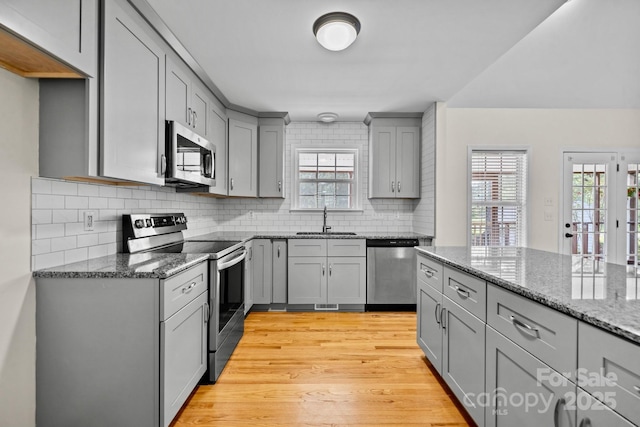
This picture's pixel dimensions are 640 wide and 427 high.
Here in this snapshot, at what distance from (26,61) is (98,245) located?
1.08 metres

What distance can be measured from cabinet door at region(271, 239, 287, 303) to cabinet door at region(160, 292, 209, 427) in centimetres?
165

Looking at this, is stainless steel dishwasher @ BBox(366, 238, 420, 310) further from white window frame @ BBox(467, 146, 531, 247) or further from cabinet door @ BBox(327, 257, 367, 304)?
white window frame @ BBox(467, 146, 531, 247)

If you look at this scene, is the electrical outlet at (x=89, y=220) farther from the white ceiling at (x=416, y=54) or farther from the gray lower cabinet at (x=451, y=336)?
the gray lower cabinet at (x=451, y=336)

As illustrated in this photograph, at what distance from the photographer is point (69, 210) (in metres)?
1.78

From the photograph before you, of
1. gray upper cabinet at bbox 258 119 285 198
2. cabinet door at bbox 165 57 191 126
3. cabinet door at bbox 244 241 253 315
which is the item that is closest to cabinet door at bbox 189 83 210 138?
cabinet door at bbox 165 57 191 126

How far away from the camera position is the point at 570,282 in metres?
1.32

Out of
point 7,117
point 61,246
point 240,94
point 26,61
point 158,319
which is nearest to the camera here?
point 26,61

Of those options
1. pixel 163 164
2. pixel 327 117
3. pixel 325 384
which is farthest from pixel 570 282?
pixel 327 117

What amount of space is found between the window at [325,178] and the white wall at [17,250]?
10.5ft

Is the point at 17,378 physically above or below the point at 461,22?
below

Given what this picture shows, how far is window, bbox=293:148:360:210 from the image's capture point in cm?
453

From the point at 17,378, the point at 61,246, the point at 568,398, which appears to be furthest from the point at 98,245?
the point at 568,398

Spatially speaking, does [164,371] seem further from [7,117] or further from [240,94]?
[240,94]

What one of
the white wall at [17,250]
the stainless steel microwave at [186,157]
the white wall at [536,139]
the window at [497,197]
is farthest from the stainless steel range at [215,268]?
the window at [497,197]
